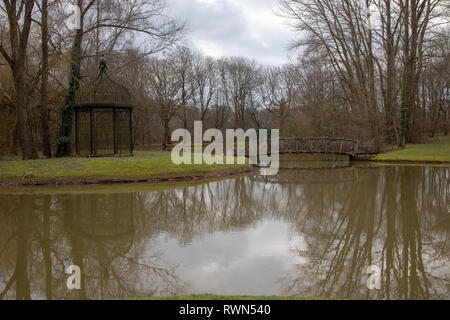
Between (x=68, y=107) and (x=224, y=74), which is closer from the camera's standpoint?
(x=68, y=107)

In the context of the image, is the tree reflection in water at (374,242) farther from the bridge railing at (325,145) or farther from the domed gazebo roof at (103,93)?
the bridge railing at (325,145)

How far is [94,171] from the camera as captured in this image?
13.8 meters

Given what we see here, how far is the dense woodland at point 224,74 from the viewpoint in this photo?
1709 cm

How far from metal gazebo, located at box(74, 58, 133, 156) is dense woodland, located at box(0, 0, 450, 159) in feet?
2.38

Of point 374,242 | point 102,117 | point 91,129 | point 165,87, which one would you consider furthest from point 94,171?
point 165,87

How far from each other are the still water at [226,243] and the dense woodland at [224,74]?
810 cm

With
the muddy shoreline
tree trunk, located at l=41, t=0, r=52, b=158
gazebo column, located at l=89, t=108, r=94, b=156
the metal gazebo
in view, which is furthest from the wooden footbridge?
tree trunk, located at l=41, t=0, r=52, b=158

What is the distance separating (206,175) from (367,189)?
6.53 meters

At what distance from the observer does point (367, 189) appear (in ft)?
38.1

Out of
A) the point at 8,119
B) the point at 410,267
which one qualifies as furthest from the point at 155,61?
the point at 410,267

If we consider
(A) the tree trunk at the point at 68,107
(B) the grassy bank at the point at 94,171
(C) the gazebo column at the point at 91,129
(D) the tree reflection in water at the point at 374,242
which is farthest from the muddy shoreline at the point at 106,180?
(D) the tree reflection in water at the point at 374,242

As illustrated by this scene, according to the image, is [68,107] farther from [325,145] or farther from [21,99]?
[325,145]

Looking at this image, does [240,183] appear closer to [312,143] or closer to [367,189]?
[367,189]

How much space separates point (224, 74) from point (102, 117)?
96.3 ft
